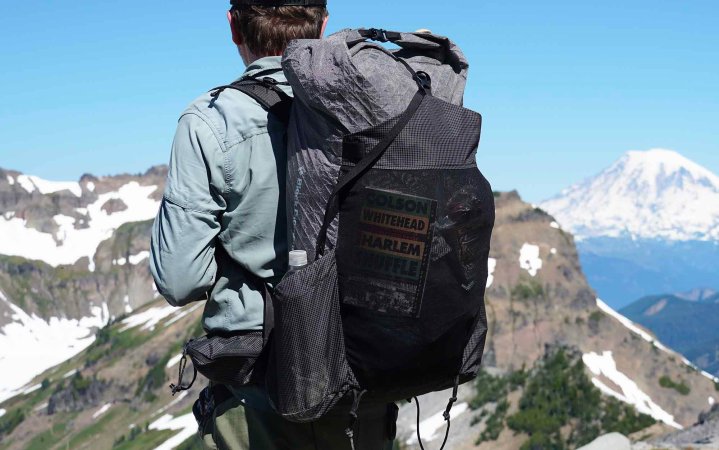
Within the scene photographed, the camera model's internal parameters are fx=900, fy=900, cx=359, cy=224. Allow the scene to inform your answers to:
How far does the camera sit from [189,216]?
520 cm

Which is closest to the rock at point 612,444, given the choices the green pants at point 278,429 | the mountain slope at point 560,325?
the green pants at point 278,429

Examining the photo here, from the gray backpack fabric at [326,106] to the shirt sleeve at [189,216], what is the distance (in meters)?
0.46

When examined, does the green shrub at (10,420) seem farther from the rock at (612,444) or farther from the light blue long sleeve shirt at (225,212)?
the light blue long sleeve shirt at (225,212)

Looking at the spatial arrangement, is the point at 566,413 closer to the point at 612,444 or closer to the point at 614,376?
the point at 612,444

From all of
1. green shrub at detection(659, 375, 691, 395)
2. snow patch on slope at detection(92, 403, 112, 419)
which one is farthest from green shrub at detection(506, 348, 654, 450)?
snow patch on slope at detection(92, 403, 112, 419)

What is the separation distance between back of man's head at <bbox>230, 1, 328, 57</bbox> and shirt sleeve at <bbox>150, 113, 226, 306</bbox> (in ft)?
2.47

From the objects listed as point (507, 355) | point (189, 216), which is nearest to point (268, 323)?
point (189, 216)

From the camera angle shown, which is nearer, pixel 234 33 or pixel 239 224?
pixel 239 224

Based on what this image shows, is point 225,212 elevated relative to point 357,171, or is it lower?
lower

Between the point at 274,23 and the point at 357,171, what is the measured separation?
136 cm

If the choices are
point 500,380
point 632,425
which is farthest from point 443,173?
point 500,380

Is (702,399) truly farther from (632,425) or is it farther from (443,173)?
(443,173)

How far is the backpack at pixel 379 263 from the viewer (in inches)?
195

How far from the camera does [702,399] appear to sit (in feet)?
426
